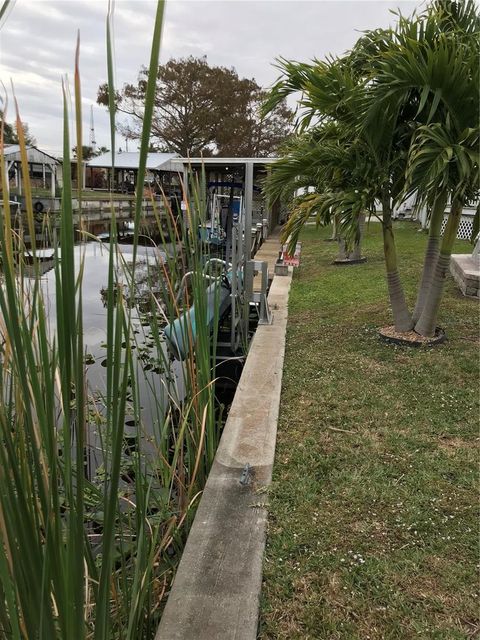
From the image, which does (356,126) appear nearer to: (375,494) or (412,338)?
(412,338)

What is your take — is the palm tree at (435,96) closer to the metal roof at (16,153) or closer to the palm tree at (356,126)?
the palm tree at (356,126)

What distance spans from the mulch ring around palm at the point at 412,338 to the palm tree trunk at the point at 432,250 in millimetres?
201

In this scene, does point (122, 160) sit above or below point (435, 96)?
below

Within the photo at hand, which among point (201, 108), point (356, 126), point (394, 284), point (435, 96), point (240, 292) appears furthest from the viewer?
point (201, 108)

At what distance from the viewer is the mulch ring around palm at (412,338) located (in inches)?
179

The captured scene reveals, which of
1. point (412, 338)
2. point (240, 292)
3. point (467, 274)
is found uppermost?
point (467, 274)

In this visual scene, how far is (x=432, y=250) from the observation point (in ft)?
15.3

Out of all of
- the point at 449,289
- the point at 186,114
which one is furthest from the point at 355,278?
the point at 186,114

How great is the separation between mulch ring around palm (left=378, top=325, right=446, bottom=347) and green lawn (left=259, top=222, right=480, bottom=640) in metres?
0.10

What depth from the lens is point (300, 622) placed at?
1.75 m

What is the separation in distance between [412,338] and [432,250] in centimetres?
85

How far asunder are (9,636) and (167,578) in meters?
1.18

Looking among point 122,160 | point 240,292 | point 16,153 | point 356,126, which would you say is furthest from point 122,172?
point 122,160

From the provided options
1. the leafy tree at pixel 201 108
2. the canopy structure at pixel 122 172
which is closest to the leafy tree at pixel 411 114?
the canopy structure at pixel 122 172
